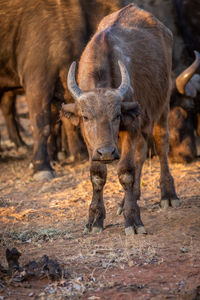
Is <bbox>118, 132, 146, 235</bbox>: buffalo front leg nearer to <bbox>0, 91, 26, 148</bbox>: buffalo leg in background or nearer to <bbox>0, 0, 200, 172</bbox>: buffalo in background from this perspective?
<bbox>0, 0, 200, 172</bbox>: buffalo in background

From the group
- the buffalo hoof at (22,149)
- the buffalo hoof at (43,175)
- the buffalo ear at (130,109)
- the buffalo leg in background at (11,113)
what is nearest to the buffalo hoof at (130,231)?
the buffalo ear at (130,109)

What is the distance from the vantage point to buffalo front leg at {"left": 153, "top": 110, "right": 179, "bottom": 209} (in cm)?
684

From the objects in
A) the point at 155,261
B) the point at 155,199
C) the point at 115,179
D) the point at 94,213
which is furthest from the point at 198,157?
the point at 155,261

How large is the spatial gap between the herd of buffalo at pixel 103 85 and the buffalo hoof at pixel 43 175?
0.02 metres

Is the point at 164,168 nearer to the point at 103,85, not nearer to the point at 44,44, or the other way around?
the point at 103,85

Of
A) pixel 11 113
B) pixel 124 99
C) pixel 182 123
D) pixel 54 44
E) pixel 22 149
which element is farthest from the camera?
pixel 11 113

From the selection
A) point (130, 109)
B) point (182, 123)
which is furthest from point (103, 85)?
point (182, 123)

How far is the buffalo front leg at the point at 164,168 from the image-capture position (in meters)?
6.84

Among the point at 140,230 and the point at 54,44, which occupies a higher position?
the point at 54,44

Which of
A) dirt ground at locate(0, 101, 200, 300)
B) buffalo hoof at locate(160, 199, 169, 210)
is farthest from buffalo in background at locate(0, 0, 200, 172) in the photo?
buffalo hoof at locate(160, 199, 169, 210)

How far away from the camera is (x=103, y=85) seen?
5.47m

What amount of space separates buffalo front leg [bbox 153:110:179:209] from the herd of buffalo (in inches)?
0.5

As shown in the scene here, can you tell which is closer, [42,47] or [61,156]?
[42,47]

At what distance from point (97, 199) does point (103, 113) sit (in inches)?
41.9
